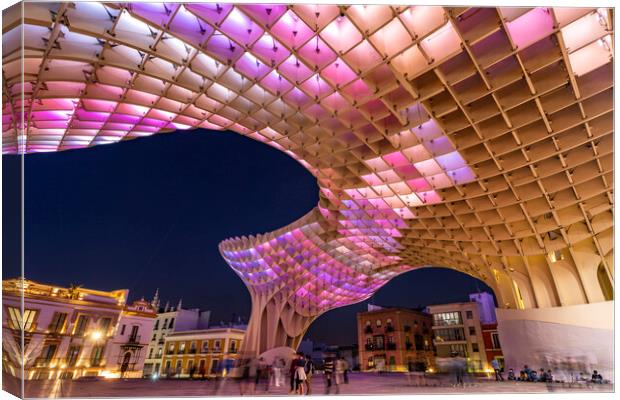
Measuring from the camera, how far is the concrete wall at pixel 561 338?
21.5 m

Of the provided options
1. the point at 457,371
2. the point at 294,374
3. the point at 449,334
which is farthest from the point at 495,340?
the point at 294,374

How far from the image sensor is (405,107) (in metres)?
17.6

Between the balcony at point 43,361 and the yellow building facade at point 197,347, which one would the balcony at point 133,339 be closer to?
the balcony at point 43,361

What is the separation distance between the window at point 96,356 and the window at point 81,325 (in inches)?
97.7

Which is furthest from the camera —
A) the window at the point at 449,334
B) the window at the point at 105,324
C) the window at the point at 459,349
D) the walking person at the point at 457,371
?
the window at the point at 449,334

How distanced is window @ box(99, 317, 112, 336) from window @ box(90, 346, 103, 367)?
113 centimetres

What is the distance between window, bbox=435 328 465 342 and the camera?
65.5 metres

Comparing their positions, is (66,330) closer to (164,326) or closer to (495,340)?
(164,326)

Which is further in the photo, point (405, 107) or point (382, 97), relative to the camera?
point (405, 107)

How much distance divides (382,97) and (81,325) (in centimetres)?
2471

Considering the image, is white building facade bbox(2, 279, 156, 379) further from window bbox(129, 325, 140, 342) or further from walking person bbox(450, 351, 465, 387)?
walking person bbox(450, 351, 465, 387)

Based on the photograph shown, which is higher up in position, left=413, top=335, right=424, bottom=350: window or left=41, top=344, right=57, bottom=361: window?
left=413, top=335, right=424, bottom=350: window

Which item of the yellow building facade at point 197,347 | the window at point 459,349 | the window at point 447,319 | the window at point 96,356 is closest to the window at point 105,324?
the window at point 96,356

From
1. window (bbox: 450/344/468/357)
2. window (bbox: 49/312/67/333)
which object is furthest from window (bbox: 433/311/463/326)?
window (bbox: 49/312/67/333)
